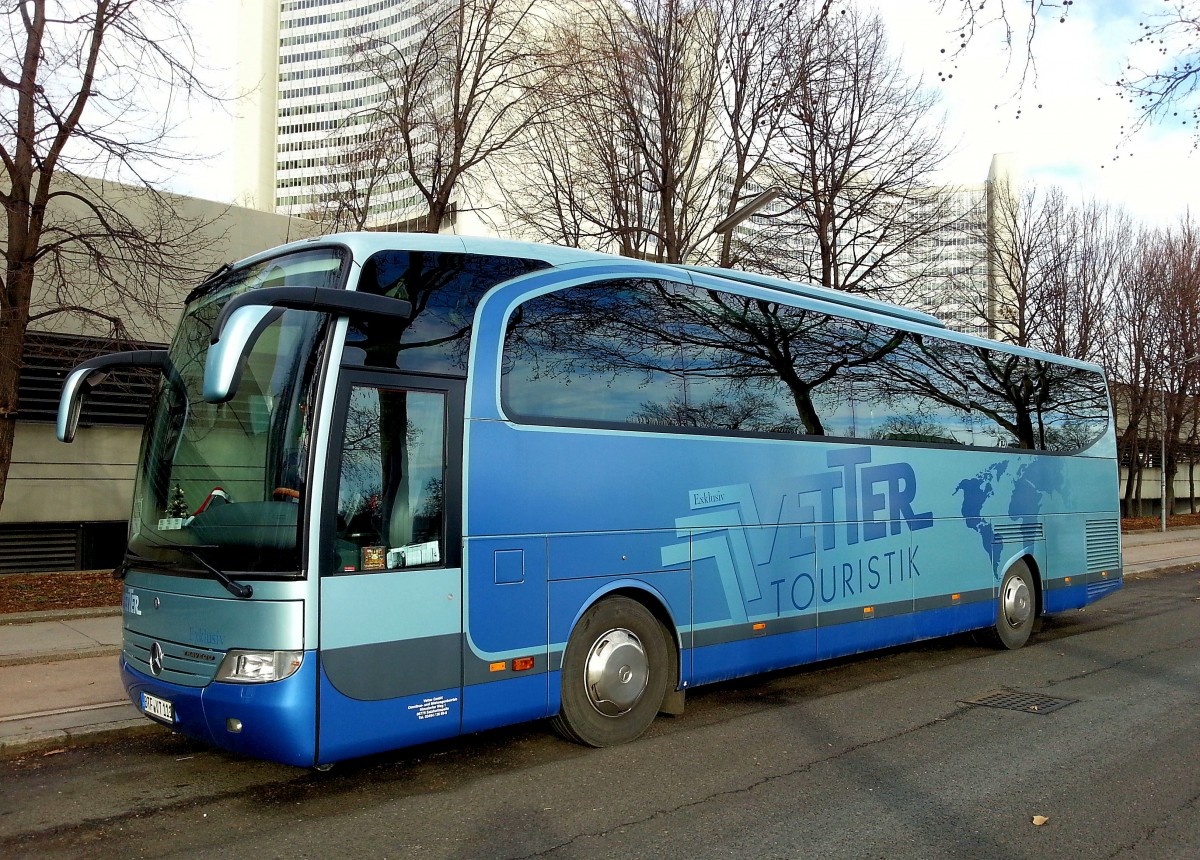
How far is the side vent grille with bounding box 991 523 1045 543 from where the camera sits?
1070 cm

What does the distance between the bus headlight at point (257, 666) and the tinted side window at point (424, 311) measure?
5.42 feet

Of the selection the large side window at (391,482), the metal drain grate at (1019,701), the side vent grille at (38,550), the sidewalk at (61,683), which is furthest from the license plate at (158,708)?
the side vent grille at (38,550)

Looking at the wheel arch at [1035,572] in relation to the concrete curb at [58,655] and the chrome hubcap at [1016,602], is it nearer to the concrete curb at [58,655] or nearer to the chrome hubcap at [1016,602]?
the chrome hubcap at [1016,602]

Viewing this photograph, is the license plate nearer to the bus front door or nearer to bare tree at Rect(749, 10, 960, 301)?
the bus front door

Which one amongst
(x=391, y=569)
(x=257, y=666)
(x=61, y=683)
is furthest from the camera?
(x=61, y=683)

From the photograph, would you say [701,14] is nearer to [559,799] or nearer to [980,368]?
[980,368]

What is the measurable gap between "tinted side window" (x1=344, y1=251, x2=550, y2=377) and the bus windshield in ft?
0.86

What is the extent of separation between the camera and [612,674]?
6.67 meters

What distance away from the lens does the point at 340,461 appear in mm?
5332

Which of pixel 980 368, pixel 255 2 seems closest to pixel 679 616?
pixel 980 368

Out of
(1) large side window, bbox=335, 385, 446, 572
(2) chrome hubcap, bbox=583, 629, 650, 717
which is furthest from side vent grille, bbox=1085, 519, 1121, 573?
(1) large side window, bbox=335, 385, 446, 572

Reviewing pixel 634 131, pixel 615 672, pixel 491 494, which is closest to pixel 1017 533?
pixel 615 672

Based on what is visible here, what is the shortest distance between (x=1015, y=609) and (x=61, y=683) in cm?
982

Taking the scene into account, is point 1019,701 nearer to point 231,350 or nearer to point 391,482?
point 391,482
